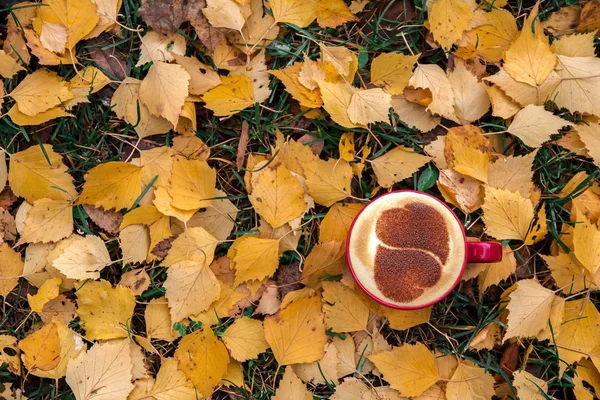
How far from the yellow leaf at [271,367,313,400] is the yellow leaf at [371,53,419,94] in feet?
1.93

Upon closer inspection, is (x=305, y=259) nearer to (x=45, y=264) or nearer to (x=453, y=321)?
(x=453, y=321)

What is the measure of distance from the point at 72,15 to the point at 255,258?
0.59 m

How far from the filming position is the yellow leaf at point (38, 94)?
3.63 feet

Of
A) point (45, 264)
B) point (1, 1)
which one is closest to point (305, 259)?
point (45, 264)

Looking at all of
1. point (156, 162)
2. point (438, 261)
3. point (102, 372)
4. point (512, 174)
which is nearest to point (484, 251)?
point (438, 261)

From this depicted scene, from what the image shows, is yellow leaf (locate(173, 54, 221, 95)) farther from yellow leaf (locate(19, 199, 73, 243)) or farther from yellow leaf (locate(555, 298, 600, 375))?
yellow leaf (locate(555, 298, 600, 375))

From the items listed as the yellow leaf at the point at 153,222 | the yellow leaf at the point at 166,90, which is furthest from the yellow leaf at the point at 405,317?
the yellow leaf at the point at 166,90

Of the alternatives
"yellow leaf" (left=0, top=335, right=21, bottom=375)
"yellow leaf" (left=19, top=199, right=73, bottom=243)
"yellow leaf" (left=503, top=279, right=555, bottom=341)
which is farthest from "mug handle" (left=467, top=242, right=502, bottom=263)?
"yellow leaf" (left=0, top=335, right=21, bottom=375)

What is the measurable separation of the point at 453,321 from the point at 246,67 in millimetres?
663

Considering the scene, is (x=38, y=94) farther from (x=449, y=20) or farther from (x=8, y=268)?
(x=449, y=20)

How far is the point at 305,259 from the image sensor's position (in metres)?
1.11

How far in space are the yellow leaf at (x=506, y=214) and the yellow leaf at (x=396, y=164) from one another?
142 millimetres

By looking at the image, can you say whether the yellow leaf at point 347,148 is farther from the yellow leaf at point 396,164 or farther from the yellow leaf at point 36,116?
the yellow leaf at point 36,116

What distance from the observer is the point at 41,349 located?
1103mm
